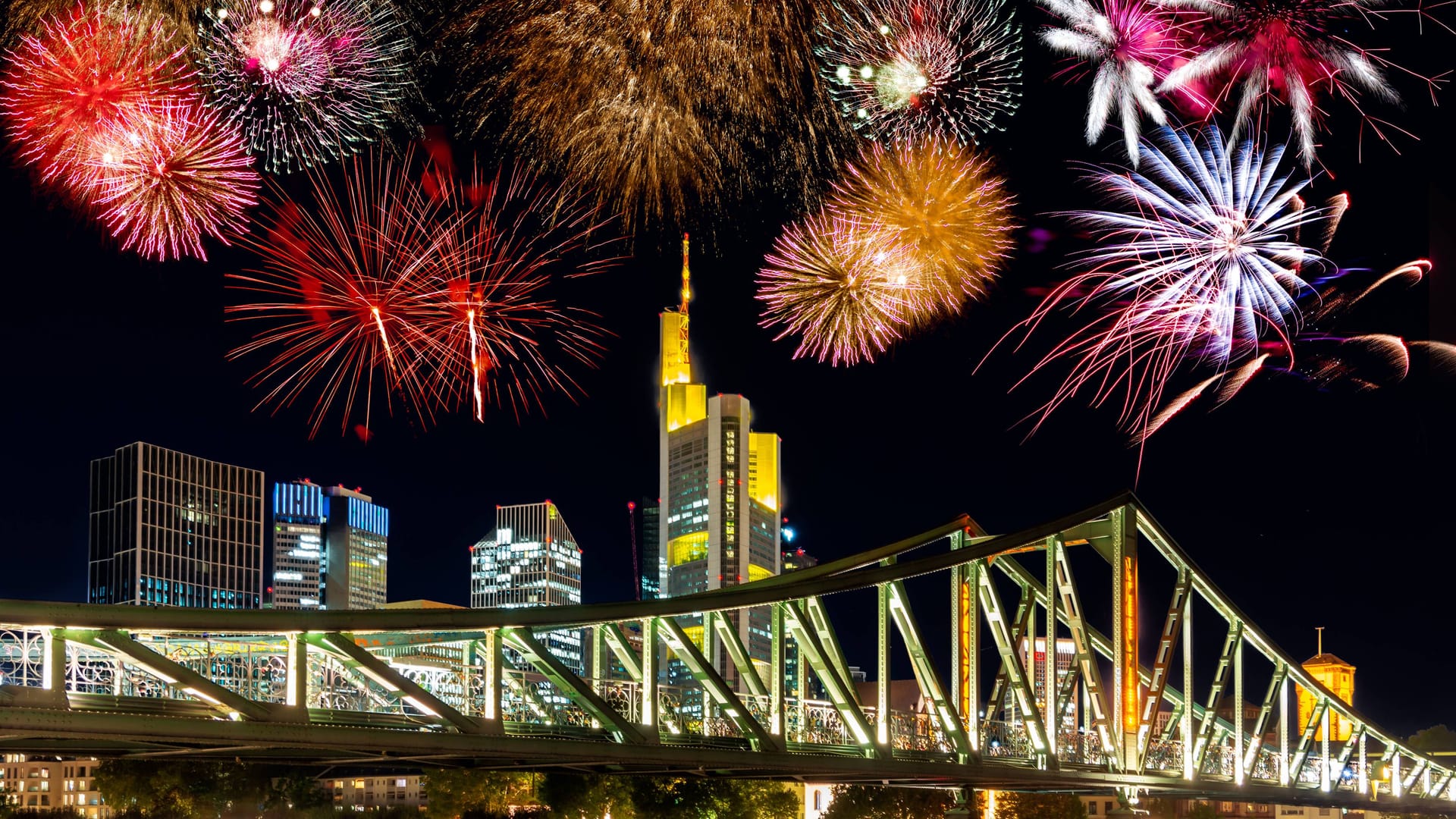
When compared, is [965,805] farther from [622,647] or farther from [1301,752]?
[1301,752]

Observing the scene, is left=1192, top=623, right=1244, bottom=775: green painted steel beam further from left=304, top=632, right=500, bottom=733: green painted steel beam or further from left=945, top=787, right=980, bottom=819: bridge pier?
left=304, top=632, right=500, bottom=733: green painted steel beam

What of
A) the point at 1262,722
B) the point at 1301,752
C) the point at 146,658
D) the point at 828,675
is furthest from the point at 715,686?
the point at 1301,752

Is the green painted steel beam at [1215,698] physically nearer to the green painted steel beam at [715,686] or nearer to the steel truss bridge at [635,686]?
the steel truss bridge at [635,686]

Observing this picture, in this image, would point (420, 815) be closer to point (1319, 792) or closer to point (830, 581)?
point (1319, 792)

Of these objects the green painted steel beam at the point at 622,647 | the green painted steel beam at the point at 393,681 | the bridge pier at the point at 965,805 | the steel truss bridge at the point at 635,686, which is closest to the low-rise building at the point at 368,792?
the steel truss bridge at the point at 635,686

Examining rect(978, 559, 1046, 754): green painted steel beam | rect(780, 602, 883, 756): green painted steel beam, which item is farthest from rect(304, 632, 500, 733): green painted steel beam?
rect(978, 559, 1046, 754): green painted steel beam

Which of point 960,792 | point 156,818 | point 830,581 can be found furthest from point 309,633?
point 156,818
